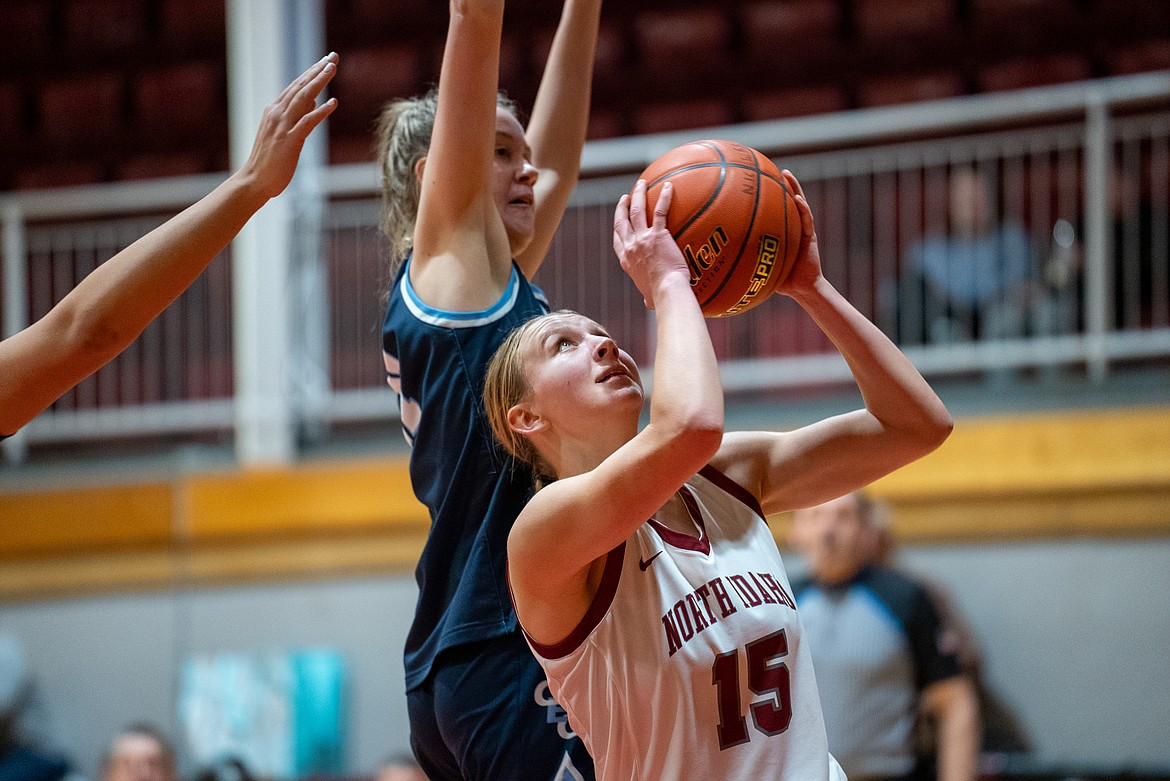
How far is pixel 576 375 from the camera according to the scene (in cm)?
212

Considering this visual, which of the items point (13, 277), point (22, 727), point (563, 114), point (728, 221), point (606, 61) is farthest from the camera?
point (606, 61)

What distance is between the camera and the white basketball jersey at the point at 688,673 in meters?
2.00

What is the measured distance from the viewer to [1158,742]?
5590mm

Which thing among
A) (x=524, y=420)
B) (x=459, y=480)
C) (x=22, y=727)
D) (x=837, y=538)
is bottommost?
(x=22, y=727)

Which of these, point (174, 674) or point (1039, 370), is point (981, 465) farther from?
point (174, 674)

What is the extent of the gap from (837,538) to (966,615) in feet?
3.80

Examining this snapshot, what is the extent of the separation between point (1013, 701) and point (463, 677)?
414 cm

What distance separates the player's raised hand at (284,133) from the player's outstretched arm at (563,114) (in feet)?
3.12

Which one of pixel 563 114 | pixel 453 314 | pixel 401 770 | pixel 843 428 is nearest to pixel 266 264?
pixel 401 770

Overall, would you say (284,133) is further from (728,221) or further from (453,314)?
(728,221)

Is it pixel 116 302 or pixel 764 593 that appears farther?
pixel 764 593

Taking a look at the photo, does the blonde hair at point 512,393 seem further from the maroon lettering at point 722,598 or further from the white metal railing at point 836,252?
the white metal railing at point 836,252

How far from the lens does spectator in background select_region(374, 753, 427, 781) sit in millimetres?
5203

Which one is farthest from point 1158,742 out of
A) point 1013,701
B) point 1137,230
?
point 1137,230
